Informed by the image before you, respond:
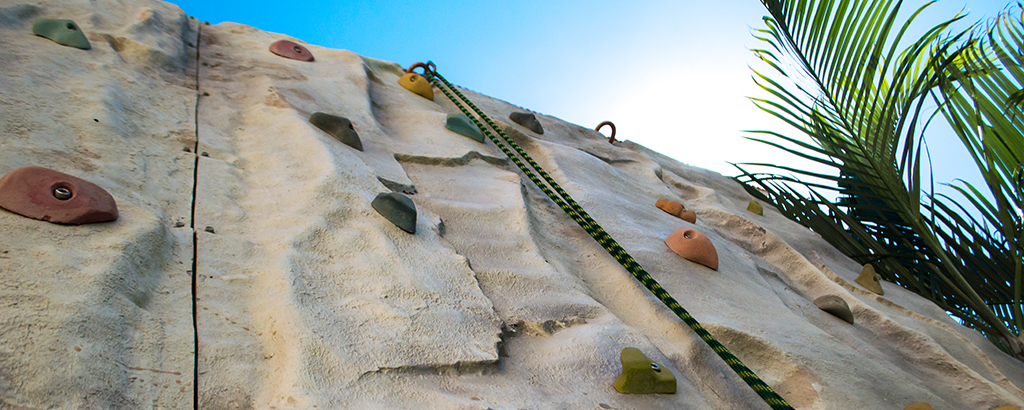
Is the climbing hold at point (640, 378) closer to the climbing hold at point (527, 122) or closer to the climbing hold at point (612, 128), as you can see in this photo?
the climbing hold at point (527, 122)

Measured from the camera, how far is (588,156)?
2.39 meters

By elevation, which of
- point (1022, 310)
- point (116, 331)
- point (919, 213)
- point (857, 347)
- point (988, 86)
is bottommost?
point (116, 331)

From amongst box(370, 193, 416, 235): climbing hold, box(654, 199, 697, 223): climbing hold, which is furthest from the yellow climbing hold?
box(370, 193, 416, 235): climbing hold

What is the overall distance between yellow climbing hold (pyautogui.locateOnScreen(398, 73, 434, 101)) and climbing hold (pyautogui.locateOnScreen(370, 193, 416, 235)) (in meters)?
1.30

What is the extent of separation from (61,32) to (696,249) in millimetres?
1939

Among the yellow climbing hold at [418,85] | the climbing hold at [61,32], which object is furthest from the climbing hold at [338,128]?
the yellow climbing hold at [418,85]

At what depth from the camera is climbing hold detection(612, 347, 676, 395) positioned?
41.4 inches

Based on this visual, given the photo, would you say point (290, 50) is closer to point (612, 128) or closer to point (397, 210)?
point (397, 210)

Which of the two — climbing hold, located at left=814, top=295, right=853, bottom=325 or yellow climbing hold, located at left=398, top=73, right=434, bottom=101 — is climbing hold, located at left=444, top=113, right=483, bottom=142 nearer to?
yellow climbing hold, located at left=398, top=73, right=434, bottom=101

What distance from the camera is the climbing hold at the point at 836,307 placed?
1719mm

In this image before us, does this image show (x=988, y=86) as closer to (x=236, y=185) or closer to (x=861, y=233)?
(x=861, y=233)

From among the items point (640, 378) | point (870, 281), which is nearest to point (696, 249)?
point (640, 378)

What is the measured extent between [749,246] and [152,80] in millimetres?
2040

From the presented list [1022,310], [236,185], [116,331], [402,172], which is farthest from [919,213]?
[116,331]
